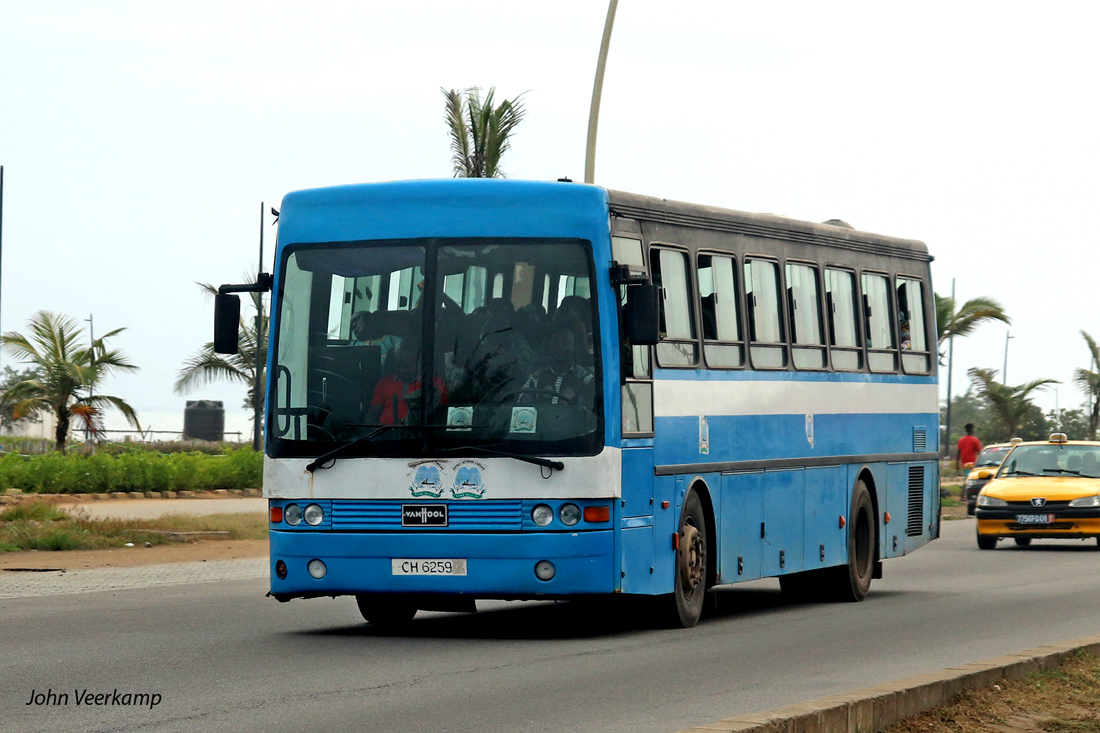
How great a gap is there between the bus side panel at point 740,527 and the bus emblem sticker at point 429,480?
9.92 ft

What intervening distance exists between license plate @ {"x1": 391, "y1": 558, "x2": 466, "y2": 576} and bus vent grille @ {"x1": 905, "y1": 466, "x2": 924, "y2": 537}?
26.6 feet

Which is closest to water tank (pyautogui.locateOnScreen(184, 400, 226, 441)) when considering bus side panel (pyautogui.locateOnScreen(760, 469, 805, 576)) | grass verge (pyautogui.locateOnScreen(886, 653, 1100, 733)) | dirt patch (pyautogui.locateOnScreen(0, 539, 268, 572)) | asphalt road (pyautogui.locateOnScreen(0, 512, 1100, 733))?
dirt patch (pyautogui.locateOnScreen(0, 539, 268, 572))

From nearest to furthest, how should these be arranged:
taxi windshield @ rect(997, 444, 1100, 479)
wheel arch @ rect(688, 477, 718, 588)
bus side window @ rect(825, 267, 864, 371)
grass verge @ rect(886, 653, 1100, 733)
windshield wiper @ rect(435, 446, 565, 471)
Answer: grass verge @ rect(886, 653, 1100, 733) < windshield wiper @ rect(435, 446, 565, 471) < wheel arch @ rect(688, 477, 718, 588) < bus side window @ rect(825, 267, 864, 371) < taxi windshield @ rect(997, 444, 1100, 479)

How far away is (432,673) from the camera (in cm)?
1177

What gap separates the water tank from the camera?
2874 inches

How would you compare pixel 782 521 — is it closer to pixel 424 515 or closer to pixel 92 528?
pixel 424 515

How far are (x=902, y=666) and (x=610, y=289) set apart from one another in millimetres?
3451

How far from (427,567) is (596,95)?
14229 mm

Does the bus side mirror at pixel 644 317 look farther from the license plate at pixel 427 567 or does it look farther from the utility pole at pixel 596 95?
the utility pole at pixel 596 95

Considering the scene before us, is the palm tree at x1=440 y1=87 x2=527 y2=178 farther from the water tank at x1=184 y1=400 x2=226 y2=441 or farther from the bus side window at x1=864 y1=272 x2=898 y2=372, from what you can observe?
the water tank at x1=184 y1=400 x2=226 y2=441

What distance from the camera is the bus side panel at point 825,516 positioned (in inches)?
691

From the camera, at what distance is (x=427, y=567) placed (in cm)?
1357

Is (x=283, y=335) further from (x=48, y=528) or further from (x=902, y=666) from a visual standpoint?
(x=48, y=528)

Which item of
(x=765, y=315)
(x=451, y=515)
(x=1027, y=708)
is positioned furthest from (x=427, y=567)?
(x=1027, y=708)
